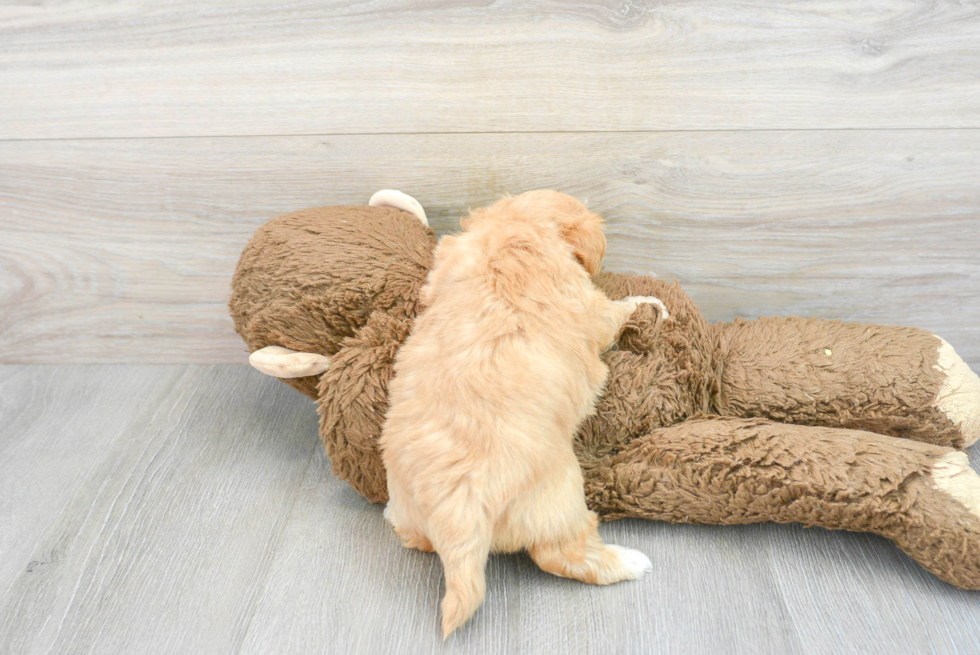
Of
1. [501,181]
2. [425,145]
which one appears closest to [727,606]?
[501,181]

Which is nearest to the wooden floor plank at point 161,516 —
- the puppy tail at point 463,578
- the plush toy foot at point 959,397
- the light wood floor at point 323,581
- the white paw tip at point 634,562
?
the light wood floor at point 323,581

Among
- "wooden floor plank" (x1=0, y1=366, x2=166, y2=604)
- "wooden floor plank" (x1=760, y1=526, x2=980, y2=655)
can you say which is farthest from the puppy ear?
"wooden floor plank" (x1=0, y1=366, x2=166, y2=604)

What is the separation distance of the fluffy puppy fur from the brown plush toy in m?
0.07

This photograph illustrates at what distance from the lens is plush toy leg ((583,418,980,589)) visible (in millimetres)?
890

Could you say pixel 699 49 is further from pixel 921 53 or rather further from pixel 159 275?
pixel 159 275

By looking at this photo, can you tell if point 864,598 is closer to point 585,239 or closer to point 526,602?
point 526,602

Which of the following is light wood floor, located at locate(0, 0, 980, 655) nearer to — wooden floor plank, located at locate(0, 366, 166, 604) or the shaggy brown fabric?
wooden floor plank, located at locate(0, 366, 166, 604)

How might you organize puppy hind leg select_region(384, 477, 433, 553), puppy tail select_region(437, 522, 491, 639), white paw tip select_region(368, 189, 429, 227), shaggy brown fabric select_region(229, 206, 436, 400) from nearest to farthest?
puppy tail select_region(437, 522, 491, 639)
puppy hind leg select_region(384, 477, 433, 553)
shaggy brown fabric select_region(229, 206, 436, 400)
white paw tip select_region(368, 189, 429, 227)

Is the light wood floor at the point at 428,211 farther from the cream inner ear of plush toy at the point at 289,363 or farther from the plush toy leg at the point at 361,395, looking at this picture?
the cream inner ear of plush toy at the point at 289,363

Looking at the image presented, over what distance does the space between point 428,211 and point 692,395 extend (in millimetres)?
571

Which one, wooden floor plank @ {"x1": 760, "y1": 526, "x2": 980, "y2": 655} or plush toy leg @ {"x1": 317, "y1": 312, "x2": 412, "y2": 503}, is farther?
plush toy leg @ {"x1": 317, "y1": 312, "x2": 412, "y2": 503}

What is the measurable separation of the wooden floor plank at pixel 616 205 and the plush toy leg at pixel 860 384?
0.20 meters

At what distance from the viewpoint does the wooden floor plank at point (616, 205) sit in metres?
1.19

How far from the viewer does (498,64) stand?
113cm
